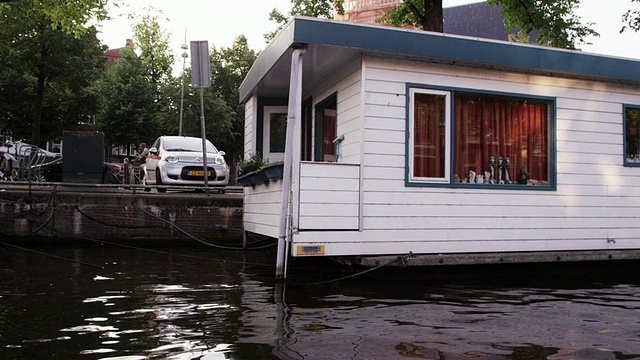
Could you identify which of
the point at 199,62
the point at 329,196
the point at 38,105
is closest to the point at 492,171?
the point at 329,196

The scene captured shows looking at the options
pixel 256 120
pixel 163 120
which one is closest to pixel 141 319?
pixel 256 120

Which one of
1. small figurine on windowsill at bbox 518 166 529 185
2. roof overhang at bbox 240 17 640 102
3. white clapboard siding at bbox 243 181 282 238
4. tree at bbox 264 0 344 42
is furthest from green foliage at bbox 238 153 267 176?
tree at bbox 264 0 344 42

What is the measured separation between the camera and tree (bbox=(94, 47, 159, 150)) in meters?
36.8

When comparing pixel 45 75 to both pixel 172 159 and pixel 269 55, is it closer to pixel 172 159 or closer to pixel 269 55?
pixel 172 159

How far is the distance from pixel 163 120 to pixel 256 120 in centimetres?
2433


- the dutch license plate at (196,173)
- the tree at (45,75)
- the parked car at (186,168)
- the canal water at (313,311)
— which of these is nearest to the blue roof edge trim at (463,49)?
the canal water at (313,311)

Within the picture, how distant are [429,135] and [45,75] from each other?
2719 centimetres

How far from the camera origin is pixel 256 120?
11062mm

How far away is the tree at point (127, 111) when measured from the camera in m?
36.8

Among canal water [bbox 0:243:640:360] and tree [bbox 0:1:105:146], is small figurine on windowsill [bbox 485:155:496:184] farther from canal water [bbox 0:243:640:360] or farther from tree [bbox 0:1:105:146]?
tree [bbox 0:1:105:146]

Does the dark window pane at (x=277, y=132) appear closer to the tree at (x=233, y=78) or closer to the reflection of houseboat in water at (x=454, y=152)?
the reflection of houseboat in water at (x=454, y=152)

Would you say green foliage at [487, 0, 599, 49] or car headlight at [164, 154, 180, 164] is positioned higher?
green foliage at [487, 0, 599, 49]

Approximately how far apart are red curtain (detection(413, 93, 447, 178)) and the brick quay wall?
199 inches

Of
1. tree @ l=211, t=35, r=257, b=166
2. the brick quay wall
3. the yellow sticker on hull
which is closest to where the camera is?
the yellow sticker on hull
